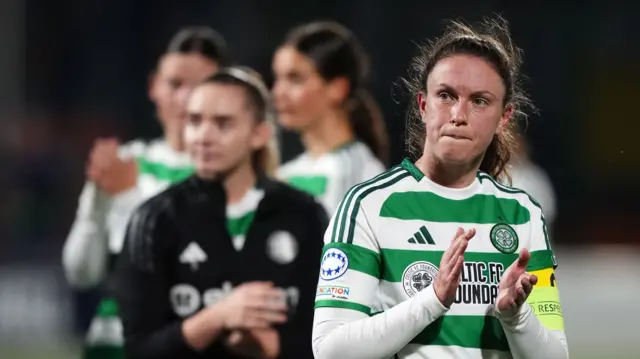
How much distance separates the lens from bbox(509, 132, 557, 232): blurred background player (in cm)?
425

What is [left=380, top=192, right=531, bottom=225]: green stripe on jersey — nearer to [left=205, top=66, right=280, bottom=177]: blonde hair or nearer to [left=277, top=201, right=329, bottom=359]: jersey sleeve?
[left=277, top=201, right=329, bottom=359]: jersey sleeve

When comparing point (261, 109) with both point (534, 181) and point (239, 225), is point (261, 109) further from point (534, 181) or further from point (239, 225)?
point (534, 181)

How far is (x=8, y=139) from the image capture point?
4.71m

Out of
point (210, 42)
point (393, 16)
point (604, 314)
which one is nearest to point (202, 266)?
point (210, 42)

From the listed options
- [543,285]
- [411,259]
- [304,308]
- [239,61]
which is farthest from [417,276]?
[239,61]

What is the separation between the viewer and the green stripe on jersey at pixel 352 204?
1.86 m

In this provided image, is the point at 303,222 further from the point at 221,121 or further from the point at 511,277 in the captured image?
the point at 511,277

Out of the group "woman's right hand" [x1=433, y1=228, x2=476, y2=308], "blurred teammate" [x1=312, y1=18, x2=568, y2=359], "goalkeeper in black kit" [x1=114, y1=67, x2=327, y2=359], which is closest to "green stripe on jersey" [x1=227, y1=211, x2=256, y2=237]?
"goalkeeper in black kit" [x1=114, y1=67, x2=327, y2=359]

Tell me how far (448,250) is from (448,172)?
0.22 meters

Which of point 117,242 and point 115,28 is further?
point 115,28

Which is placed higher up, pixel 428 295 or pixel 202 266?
pixel 202 266

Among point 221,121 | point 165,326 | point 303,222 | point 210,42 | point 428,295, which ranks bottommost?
point 428,295

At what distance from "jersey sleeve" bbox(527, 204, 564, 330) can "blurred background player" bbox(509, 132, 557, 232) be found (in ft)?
7.06

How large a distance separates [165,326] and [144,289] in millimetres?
162
